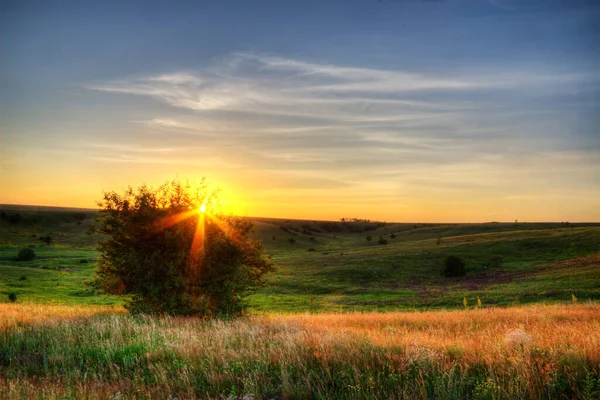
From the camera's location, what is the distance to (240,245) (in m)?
20.6

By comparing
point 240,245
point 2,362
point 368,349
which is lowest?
point 2,362

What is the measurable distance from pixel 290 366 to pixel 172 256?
11475mm

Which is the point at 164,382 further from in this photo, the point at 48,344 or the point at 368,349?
the point at 48,344

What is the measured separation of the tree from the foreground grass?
604 cm

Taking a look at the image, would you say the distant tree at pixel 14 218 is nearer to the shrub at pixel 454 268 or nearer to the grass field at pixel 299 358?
the shrub at pixel 454 268

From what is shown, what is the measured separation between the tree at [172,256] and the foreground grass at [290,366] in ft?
19.8

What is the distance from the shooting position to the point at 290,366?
948 centimetres

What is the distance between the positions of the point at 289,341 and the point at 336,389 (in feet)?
9.29

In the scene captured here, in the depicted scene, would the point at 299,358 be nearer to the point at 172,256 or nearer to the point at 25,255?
the point at 172,256

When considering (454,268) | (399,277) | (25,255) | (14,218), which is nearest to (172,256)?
(399,277)

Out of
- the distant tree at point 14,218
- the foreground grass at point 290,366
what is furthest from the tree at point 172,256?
the distant tree at point 14,218

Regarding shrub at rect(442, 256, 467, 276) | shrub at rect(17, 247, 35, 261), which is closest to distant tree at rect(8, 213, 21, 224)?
shrub at rect(17, 247, 35, 261)

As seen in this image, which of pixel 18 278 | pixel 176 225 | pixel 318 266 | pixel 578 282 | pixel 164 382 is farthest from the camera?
pixel 318 266

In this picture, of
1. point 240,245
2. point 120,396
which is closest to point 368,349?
point 120,396
